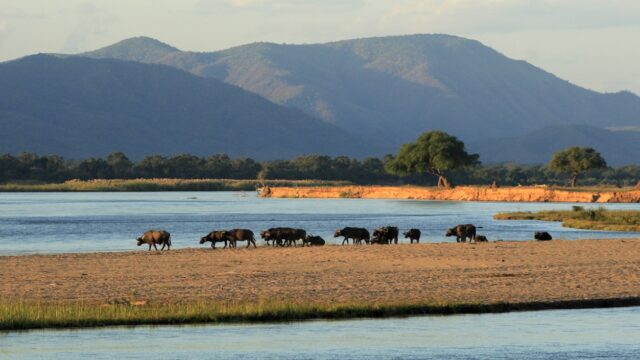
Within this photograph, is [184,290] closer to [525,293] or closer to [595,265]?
[525,293]

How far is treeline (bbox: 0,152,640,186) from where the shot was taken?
168875mm

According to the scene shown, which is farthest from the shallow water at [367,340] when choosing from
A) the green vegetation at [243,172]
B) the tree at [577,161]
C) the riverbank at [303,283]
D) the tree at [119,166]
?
the tree at [119,166]

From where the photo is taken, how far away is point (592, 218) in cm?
6694

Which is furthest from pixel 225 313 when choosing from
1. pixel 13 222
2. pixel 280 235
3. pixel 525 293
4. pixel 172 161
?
pixel 172 161

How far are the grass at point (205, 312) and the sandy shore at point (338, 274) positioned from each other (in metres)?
0.67

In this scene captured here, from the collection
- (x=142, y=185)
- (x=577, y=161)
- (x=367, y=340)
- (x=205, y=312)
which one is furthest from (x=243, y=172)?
(x=367, y=340)

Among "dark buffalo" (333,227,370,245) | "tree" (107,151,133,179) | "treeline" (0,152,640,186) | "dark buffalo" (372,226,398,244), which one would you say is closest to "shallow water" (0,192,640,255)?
"dark buffalo" (333,227,370,245)

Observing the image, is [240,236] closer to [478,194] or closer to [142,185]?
[478,194]

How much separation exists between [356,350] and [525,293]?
728 centimetres

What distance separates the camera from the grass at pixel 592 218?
60834 mm

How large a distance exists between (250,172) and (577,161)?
69.4 metres

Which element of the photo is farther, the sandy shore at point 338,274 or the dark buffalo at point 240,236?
the dark buffalo at point 240,236

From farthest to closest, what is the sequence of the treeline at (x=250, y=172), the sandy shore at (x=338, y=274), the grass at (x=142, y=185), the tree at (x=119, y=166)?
1. the tree at (x=119, y=166)
2. the treeline at (x=250, y=172)
3. the grass at (x=142, y=185)
4. the sandy shore at (x=338, y=274)

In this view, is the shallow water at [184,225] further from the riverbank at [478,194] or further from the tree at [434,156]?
the tree at [434,156]
